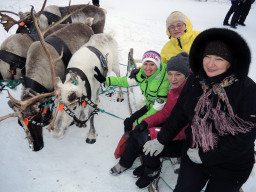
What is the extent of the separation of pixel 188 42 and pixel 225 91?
1.98 m

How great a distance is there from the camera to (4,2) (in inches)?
444

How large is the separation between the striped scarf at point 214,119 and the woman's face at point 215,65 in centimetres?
9

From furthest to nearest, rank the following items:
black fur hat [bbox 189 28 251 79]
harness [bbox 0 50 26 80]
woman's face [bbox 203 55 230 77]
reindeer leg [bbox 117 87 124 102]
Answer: reindeer leg [bbox 117 87 124 102] → harness [bbox 0 50 26 80] → woman's face [bbox 203 55 230 77] → black fur hat [bbox 189 28 251 79]

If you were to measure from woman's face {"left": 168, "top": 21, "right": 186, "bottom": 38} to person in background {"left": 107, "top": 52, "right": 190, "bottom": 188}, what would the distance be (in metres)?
0.76

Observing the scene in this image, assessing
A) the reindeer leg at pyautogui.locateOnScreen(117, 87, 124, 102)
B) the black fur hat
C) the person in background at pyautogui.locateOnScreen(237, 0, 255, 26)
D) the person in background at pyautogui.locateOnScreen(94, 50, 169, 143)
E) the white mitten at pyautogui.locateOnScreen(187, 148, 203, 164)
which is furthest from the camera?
the person in background at pyautogui.locateOnScreen(237, 0, 255, 26)

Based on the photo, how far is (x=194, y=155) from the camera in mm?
1875

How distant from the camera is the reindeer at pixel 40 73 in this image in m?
2.59

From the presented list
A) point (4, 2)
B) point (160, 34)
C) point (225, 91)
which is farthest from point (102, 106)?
point (4, 2)

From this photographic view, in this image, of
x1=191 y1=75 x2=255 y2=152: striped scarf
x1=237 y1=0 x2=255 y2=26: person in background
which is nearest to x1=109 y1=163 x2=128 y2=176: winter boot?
x1=191 y1=75 x2=255 y2=152: striped scarf

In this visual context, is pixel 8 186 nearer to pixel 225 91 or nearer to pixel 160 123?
pixel 160 123

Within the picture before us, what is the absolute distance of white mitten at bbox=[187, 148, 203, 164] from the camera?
1.85 m

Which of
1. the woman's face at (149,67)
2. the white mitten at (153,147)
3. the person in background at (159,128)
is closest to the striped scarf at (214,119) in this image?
the white mitten at (153,147)

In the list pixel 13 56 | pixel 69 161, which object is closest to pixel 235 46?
pixel 69 161

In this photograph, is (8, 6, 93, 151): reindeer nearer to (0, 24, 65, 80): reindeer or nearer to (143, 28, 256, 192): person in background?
(0, 24, 65, 80): reindeer
